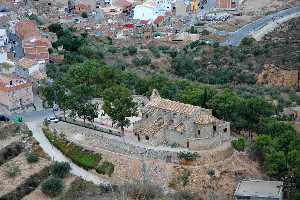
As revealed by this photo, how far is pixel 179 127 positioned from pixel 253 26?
6530 centimetres

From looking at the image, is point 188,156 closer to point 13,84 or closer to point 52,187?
point 52,187

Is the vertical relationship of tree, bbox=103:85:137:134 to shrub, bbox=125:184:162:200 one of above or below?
above

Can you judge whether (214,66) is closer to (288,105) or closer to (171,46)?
(171,46)

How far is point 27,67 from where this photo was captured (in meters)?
63.8

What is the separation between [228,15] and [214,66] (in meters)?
32.0

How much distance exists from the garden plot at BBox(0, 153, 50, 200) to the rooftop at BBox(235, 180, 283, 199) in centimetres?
1415

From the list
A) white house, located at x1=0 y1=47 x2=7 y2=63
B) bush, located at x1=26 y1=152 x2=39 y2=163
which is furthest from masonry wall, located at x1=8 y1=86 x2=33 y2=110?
white house, located at x1=0 y1=47 x2=7 y2=63

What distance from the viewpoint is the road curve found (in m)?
46.5

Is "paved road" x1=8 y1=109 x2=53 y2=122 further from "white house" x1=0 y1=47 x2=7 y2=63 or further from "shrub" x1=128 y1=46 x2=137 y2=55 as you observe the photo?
"shrub" x1=128 y1=46 x2=137 y2=55

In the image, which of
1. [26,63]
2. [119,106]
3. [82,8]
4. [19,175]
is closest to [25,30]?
[26,63]

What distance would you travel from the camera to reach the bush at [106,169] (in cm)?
4672

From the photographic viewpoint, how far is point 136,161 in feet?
153

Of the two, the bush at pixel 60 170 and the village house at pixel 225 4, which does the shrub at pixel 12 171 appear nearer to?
the bush at pixel 60 170

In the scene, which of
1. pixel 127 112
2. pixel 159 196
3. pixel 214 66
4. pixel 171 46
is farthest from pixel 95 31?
pixel 159 196
